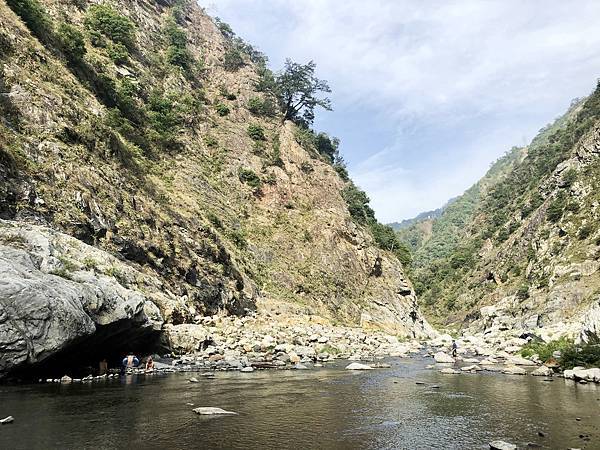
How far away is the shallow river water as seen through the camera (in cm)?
1020

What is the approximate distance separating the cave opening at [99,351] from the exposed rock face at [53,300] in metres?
0.14

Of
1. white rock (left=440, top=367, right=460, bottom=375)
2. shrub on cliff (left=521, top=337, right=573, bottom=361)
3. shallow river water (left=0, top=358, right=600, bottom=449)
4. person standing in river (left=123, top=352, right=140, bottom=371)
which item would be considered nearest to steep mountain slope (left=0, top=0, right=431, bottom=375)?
person standing in river (left=123, top=352, right=140, bottom=371)

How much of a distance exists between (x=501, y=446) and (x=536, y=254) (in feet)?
233

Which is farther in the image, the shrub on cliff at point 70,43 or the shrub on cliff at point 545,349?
the shrub on cliff at point 70,43

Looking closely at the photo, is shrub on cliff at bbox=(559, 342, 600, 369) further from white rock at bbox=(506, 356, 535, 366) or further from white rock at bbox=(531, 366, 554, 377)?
white rock at bbox=(506, 356, 535, 366)

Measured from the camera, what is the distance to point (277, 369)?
22984 millimetres

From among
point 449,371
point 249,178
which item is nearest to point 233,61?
point 249,178

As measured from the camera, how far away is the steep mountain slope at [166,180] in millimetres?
26031

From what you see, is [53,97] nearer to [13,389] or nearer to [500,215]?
[13,389]

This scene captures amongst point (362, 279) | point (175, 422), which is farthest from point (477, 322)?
point (175, 422)

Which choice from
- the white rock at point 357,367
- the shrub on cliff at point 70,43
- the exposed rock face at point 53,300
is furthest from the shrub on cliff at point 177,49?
the white rock at point 357,367

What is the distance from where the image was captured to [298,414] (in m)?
13.2

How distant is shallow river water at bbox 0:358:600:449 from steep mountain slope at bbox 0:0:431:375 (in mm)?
2946

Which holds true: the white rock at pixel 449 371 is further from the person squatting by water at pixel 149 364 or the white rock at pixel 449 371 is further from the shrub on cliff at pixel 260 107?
the shrub on cliff at pixel 260 107
